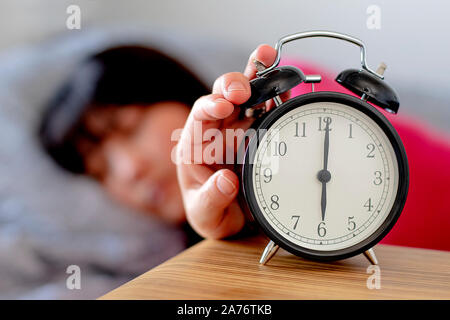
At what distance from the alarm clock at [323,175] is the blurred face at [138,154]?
37.6 inches

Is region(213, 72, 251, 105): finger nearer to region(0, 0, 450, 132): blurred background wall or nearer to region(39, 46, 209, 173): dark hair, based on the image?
region(0, 0, 450, 132): blurred background wall

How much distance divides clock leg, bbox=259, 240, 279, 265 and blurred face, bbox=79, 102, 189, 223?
0.96 m

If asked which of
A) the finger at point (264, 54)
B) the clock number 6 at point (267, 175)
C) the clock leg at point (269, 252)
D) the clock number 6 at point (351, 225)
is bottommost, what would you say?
the clock leg at point (269, 252)

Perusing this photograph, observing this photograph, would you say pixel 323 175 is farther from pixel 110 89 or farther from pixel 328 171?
pixel 110 89

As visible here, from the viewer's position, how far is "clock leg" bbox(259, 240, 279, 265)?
0.72 m

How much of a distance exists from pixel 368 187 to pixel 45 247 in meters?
1.36

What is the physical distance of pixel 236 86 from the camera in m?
0.73

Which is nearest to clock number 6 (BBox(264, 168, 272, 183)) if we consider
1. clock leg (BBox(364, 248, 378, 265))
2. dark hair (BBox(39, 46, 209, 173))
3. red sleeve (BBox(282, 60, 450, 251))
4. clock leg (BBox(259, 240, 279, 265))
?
clock leg (BBox(259, 240, 279, 265))

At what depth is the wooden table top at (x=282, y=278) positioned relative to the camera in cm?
60

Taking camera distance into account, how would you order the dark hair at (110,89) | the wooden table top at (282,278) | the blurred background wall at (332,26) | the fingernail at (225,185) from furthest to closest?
1. the dark hair at (110,89)
2. the blurred background wall at (332,26)
3. the fingernail at (225,185)
4. the wooden table top at (282,278)

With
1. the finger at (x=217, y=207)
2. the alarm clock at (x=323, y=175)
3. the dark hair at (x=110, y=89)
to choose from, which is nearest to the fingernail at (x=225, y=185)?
the finger at (x=217, y=207)

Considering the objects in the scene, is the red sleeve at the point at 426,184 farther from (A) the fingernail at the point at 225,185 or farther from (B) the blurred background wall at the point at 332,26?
(A) the fingernail at the point at 225,185
